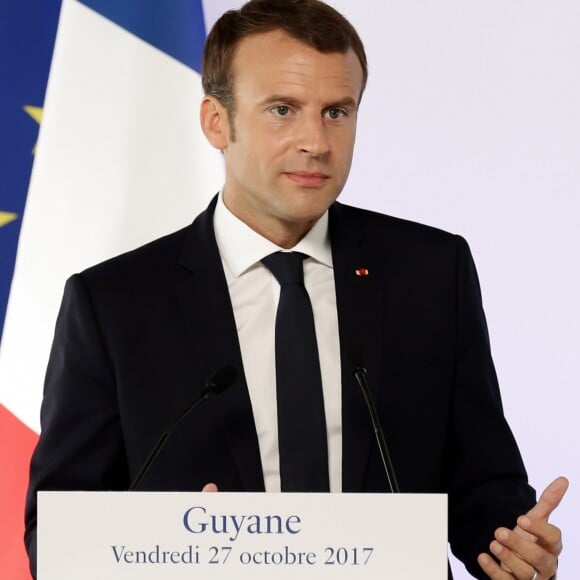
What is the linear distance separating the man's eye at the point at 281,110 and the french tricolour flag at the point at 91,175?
2.68 ft

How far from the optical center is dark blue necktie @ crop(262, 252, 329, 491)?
1.81m

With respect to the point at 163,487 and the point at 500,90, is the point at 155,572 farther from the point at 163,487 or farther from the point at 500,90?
the point at 500,90

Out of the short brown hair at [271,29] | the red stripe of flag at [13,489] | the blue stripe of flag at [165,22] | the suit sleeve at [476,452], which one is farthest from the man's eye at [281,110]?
the red stripe of flag at [13,489]

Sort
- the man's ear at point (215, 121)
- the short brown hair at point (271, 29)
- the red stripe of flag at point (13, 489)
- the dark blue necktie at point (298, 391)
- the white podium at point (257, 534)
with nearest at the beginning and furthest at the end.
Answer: the white podium at point (257, 534), the dark blue necktie at point (298, 391), the short brown hair at point (271, 29), the man's ear at point (215, 121), the red stripe of flag at point (13, 489)

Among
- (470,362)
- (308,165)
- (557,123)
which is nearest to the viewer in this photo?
(308,165)

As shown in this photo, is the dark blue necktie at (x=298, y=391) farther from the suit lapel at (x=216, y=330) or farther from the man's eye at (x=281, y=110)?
the man's eye at (x=281, y=110)

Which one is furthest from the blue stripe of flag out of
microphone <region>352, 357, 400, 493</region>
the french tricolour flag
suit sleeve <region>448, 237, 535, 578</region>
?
microphone <region>352, 357, 400, 493</region>

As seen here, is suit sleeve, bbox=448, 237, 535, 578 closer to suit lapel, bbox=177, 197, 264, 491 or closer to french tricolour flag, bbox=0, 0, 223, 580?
suit lapel, bbox=177, 197, 264, 491

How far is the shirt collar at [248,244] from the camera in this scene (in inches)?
77.7

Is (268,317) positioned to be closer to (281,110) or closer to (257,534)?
(281,110)

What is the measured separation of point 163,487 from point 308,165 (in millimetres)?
577

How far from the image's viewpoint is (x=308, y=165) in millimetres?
1845

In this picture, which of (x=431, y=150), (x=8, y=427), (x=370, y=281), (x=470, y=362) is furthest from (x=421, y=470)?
(x=431, y=150)

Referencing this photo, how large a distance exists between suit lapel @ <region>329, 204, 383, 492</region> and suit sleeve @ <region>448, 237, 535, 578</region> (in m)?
0.16
